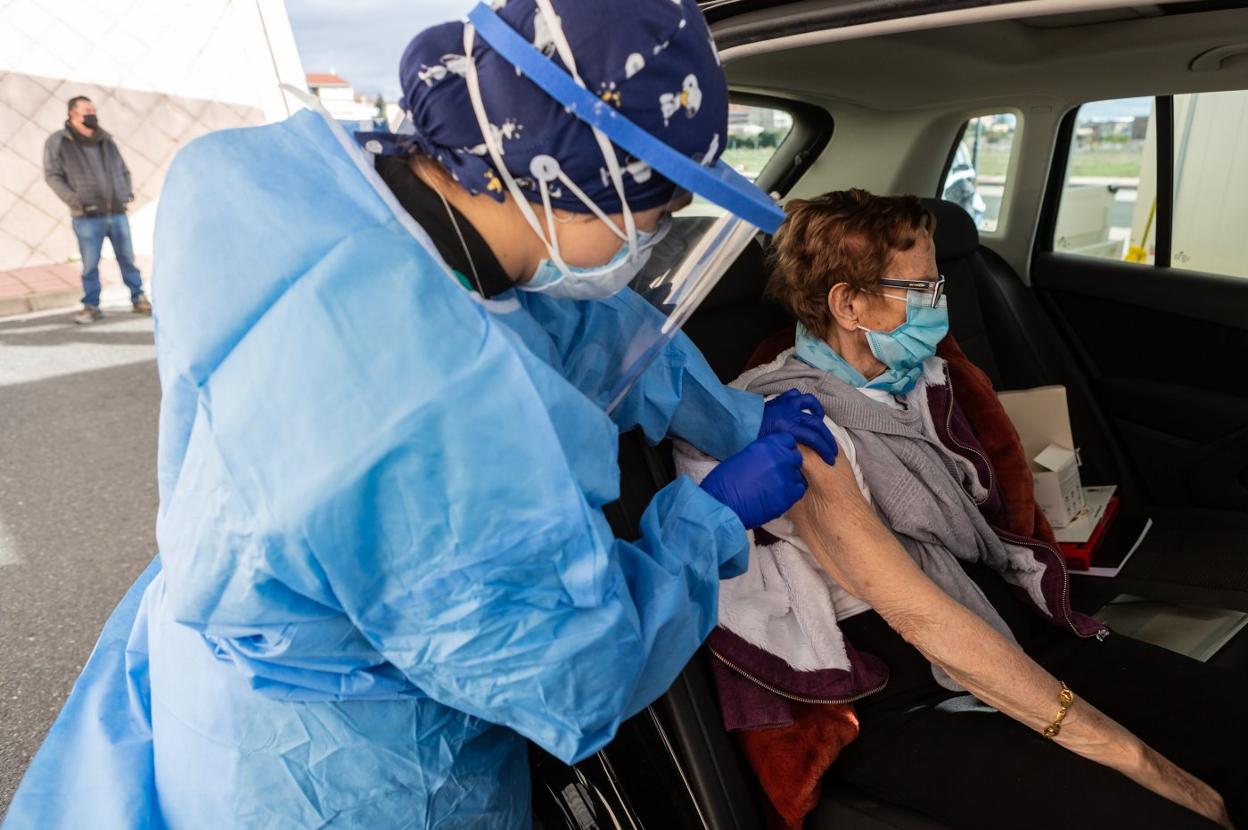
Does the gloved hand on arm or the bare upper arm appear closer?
the gloved hand on arm

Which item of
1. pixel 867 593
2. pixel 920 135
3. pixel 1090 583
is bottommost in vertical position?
pixel 1090 583

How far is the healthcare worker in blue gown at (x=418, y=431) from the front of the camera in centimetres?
75

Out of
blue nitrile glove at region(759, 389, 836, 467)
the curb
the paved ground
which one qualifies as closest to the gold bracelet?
blue nitrile glove at region(759, 389, 836, 467)

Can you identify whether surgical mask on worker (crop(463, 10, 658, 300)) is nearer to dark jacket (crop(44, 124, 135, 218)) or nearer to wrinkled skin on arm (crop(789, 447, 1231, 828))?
wrinkled skin on arm (crop(789, 447, 1231, 828))

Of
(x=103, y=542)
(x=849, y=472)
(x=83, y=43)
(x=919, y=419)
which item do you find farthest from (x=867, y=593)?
(x=83, y=43)

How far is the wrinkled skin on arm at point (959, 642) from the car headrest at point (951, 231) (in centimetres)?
119

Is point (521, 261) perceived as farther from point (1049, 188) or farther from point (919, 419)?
point (1049, 188)

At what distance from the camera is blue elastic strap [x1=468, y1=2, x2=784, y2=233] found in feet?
2.60

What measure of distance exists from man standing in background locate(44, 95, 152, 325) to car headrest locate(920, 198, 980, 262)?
250 inches

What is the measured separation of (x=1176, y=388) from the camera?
2547 mm

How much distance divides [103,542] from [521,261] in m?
2.83

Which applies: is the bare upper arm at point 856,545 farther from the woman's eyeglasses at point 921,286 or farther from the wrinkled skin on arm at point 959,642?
the woman's eyeglasses at point 921,286

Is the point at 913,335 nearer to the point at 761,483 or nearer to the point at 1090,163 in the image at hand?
the point at 761,483

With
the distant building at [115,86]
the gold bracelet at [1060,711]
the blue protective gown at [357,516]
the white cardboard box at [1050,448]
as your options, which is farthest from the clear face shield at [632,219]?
the distant building at [115,86]
